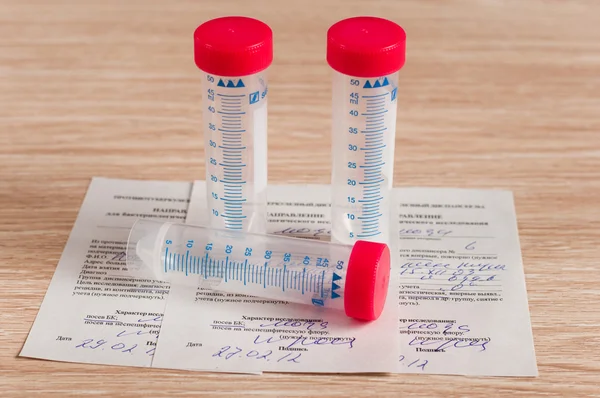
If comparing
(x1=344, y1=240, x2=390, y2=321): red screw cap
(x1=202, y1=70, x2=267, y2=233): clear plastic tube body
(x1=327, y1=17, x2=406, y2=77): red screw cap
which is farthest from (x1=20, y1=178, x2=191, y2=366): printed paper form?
(x1=327, y1=17, x2=406, y2=77): red screw cap

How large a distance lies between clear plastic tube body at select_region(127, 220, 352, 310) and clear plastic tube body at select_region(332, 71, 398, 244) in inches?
2.0

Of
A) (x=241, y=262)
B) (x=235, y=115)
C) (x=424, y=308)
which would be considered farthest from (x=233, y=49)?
(x=424, y=308)

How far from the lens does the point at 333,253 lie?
0.94 metres

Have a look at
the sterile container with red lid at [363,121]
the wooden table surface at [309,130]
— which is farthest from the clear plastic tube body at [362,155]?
the wooden table surface at [309,130]

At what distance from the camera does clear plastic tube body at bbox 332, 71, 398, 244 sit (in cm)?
92

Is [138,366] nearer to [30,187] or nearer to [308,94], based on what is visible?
[30,187]

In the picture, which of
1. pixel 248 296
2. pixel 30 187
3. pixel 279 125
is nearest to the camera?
pixel 248 296

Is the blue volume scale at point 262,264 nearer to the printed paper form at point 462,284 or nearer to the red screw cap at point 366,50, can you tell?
the printed paper form at point 462,284

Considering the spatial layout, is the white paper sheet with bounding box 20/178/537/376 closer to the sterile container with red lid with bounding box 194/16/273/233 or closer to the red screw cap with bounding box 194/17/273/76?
the sterile container with red lid with bounding box 194/16/273/233

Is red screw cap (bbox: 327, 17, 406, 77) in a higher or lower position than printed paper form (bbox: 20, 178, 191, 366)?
higher

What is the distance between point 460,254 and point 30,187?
Answer: 1.85ft

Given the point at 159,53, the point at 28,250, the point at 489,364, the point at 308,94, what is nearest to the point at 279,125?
the point at 308,94

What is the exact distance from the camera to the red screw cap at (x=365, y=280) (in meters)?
0.88

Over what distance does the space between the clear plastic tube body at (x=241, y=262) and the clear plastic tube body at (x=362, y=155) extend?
0.05 metres
